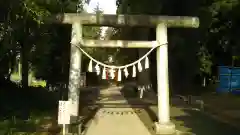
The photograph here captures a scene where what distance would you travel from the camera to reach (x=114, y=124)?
45.3ft

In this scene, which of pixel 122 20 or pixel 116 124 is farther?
pixel 116 124

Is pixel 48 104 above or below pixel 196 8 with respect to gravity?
below

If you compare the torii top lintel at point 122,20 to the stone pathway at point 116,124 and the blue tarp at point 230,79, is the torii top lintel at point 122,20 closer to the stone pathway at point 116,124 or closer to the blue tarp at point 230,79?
the stone pathway at point 116,124

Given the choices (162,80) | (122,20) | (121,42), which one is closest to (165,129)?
(162,80)

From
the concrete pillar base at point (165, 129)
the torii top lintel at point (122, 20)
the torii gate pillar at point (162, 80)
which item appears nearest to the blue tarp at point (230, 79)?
the torii top lintel at point (122, 20)

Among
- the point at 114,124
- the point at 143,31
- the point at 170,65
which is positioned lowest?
the point at 114,124

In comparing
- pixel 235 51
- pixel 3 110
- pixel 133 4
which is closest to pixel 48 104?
pixel 3 110

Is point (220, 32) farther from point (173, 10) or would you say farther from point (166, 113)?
point (166, 113)

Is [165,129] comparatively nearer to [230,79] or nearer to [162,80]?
[162,80]

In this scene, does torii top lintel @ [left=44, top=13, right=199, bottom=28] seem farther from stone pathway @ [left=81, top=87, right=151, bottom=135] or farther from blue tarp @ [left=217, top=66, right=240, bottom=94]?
blue tarp @ [left=217, top=66, right=240, bottom=94]

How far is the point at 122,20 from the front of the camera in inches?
469

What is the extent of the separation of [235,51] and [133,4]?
41.2 feet

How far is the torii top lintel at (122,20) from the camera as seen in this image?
38.9 feet

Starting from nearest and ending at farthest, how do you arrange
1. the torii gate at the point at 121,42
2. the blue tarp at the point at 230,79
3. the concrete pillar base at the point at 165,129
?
the concrete pillar base at the point at 165,129, the torii gate at the point at 121,42, the blue tarp at the point at 230,79
